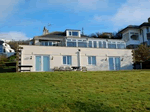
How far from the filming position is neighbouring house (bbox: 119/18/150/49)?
46531 millimetres

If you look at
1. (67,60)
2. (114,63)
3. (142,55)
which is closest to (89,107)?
(67,60)

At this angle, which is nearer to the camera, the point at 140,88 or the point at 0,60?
the point at 140,88

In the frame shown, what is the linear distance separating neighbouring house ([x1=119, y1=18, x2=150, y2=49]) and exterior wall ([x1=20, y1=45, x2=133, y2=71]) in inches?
762

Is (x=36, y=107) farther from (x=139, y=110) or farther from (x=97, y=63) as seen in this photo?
(x=97, y=63)

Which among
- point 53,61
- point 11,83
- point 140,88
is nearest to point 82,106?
point 140,88

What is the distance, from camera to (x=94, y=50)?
26875 mm

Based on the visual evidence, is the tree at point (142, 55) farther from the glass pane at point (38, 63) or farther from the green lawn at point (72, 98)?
the green lawn at point (72, 98)

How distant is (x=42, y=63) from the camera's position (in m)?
24.1

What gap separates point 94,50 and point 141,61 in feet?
26.4

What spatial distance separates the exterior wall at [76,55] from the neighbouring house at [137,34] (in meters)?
19.3

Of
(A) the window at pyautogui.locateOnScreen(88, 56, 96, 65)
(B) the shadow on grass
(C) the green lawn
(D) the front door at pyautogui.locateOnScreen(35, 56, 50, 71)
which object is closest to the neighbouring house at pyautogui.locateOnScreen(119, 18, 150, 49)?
(A) the window at pyautogui.locateOnScreen(88, 56, 96, 65)

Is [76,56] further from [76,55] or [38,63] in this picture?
[38,63]

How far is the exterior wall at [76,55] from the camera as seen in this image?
23.6 meters

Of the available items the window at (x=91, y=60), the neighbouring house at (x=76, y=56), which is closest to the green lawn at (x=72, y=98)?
the neighbouring house at (x=76, y=56)
